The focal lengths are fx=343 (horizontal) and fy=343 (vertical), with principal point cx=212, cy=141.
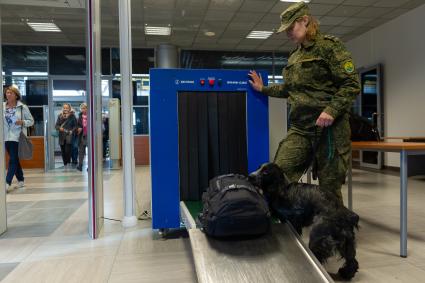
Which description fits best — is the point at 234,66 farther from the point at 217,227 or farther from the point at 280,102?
the point at 217,227

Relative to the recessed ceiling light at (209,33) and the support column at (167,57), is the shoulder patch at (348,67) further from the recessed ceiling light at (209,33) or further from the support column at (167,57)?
the recessed ceiling light at (209,33)

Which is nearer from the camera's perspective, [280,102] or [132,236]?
[132,236]

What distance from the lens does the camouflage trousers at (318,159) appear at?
2.01m

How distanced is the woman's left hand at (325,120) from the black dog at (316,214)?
0.35 meters

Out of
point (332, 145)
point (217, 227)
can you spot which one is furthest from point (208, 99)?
point (217, 227)

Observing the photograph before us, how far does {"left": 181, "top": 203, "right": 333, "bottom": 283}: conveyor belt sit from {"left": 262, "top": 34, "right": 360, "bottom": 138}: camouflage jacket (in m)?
0.74

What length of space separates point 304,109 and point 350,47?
7.71 metres

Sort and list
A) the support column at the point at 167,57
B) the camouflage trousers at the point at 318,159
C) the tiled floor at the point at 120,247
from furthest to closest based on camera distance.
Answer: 1. the support column at the point at 167,57
2. the camouflage trousers at the point at 318,159
3. the tiled floor at the point at 120,247

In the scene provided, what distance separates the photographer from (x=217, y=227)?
166 cm

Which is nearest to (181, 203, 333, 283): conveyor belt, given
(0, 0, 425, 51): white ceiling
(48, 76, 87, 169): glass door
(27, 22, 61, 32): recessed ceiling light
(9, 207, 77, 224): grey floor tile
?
(9, 207, 77, 224): grey floor tile

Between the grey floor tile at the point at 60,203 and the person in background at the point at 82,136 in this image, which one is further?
the person in background at the point at 82,136

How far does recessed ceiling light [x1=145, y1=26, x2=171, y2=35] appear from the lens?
25.4 feet

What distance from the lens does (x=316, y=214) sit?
1790 mm

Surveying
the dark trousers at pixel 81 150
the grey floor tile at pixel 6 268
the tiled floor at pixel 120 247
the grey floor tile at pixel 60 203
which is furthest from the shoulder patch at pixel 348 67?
the dark trousers at pixel 81 150
